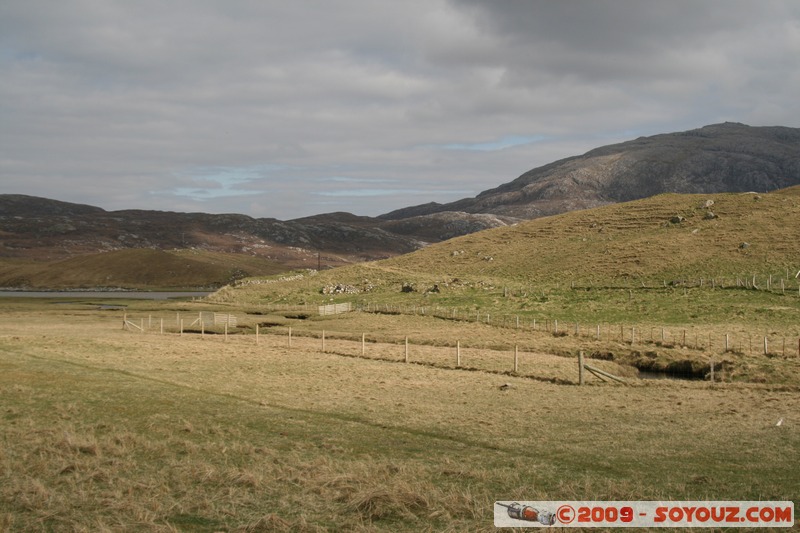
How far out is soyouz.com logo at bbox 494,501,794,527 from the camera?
12.3m

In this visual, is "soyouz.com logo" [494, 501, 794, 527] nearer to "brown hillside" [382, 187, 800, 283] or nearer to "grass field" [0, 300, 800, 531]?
"grass field" [0, 300, 800, 531]

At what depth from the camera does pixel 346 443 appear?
1977 centimetres

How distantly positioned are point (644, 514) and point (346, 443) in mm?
9402

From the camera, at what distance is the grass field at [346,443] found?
1350 centimetres

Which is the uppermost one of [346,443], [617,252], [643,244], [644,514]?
[643,244]

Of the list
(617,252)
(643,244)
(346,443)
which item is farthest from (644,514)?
(643,244)

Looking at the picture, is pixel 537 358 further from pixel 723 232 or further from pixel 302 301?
pixel 723 232

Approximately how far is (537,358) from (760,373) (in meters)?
13.7

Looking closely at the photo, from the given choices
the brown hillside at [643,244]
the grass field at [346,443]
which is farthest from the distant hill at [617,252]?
the grass field at [346,443]

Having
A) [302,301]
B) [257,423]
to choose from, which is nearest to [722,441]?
[257,423]

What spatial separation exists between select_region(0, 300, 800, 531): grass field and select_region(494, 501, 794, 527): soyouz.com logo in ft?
2.34

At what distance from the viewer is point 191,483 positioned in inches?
595

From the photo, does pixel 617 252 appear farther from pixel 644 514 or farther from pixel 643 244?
pixel 644 514

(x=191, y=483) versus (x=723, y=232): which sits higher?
(x=723, y=232)
